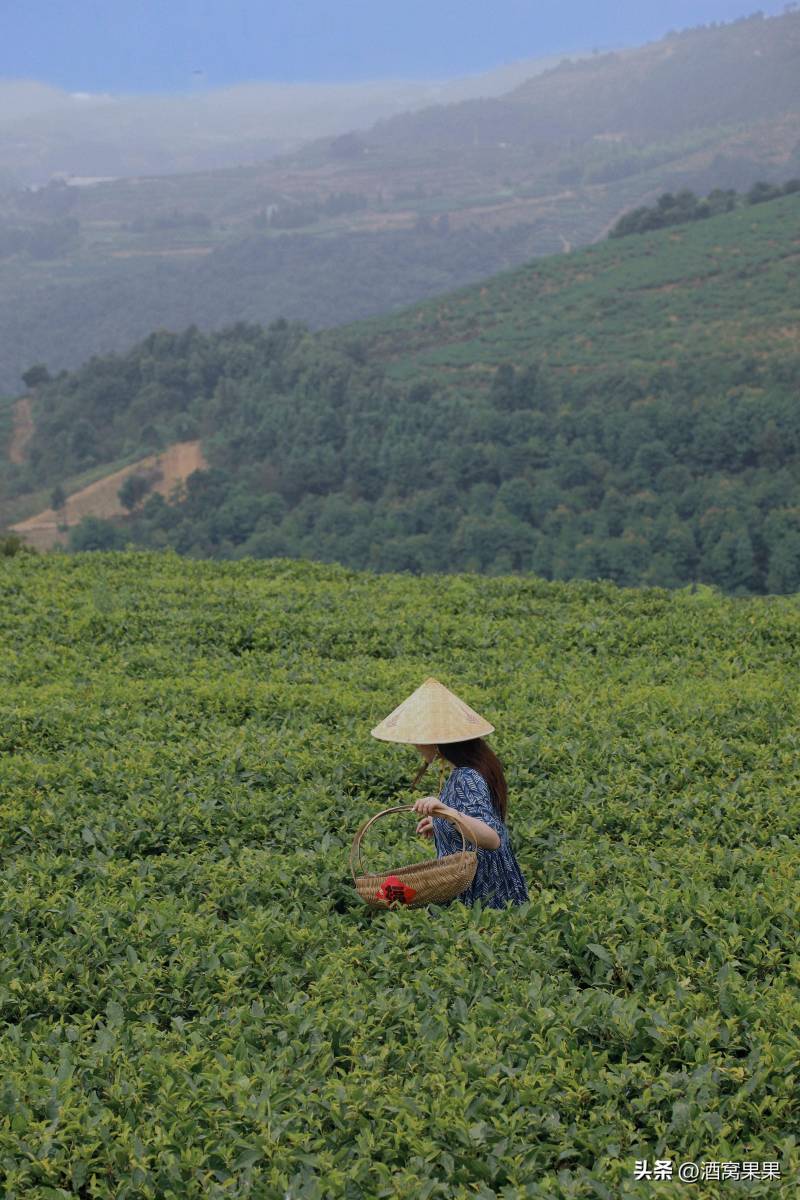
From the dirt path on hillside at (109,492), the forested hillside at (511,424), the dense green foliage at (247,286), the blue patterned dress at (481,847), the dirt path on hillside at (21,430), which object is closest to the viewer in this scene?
the blue patterned dress at (481,847)

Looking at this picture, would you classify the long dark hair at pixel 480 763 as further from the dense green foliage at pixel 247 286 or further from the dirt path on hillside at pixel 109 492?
the dense green foliage at pixel 247 286

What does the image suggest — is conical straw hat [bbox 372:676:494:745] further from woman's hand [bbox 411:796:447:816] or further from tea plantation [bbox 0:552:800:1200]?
tea plantation [bbox 0:552:800:1200]

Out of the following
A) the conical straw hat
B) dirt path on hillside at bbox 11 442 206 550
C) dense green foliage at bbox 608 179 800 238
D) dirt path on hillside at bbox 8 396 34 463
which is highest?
dense green foliage at bbox 608 179 800 238

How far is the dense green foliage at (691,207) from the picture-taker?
8462 centimetres

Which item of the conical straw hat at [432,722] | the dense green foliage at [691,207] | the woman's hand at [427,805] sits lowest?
the woman's hand at [427,805]

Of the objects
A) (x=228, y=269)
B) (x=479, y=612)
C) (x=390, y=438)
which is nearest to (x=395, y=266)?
(x=228, y=269)

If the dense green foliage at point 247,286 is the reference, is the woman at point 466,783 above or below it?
below

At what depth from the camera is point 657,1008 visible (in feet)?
12.8

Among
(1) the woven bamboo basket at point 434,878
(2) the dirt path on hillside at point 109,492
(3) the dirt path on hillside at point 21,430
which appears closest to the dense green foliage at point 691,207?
(2) the dirt path on hillside at point 109,492

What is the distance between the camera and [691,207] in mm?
86562

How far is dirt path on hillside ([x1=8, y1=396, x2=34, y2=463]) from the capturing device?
8494 centimetres

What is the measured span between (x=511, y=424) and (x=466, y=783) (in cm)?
5354

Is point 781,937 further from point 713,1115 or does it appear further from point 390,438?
point 390,438

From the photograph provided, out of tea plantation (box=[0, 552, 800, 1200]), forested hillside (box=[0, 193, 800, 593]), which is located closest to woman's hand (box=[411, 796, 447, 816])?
tea plantation (box=[0, 552, 800, 1200])
